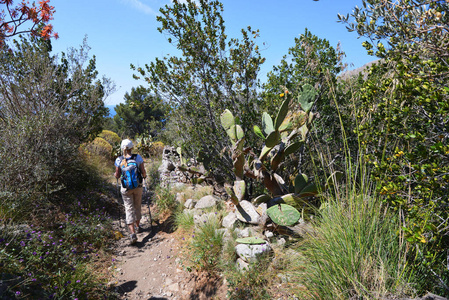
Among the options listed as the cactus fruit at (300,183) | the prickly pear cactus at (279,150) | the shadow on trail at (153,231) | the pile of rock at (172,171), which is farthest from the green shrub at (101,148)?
the cactus fruit at (300,183)

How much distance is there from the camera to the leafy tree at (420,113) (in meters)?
1.67

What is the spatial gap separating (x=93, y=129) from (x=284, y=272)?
22.1 feet

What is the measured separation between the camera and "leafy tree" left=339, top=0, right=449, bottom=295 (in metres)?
1.67

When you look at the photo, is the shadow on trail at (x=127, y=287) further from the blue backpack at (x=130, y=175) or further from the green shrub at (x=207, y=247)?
the blue backpack at (x=130, y=175)

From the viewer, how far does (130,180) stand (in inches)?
178

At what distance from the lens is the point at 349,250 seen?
2.06 meters

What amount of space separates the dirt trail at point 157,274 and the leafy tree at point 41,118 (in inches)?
72.5

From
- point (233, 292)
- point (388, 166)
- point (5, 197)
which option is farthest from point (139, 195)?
point (388, 166)

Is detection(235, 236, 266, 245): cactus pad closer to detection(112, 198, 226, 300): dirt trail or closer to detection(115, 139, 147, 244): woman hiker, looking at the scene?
detection(112, 198, 226, 300): dirt trail

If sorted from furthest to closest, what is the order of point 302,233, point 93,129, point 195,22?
point 93,129
point 195,22
point 302,233

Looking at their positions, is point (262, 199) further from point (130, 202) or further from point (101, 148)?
point (101, 148)

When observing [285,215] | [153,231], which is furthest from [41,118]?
[285,215]

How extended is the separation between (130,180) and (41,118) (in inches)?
95.2

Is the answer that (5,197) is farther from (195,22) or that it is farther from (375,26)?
(375,26)
